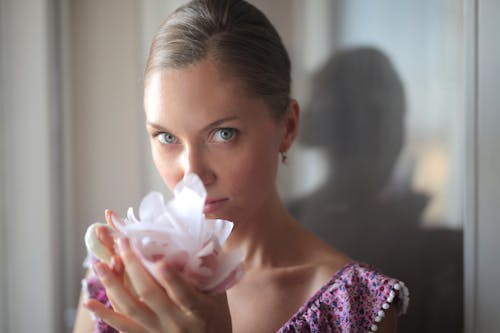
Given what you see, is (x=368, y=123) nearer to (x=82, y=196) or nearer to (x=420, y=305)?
(x=420, y=305)

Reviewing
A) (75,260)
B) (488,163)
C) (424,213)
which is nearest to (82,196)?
(75,260)

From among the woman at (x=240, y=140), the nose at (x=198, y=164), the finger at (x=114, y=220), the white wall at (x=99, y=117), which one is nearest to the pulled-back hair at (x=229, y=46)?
the woman at (x=240, y=140)

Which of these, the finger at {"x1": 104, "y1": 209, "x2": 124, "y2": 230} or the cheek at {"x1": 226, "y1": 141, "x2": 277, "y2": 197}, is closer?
the finger at {"x1": 104, "y1": 209, "x2": 124, "y2": 230}

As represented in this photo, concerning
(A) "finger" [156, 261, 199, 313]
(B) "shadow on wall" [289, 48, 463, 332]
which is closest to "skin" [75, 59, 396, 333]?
(A) "finger" [156, 261, 199, 313]

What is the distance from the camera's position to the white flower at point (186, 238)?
583 millimetres

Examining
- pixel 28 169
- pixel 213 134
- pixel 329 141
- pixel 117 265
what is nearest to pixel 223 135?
pixel 213 134

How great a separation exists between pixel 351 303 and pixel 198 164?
1.05 feet

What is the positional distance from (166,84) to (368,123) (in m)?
0.48

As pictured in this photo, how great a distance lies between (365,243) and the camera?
1088 millimetres

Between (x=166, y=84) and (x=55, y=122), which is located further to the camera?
(x=55, y=122)

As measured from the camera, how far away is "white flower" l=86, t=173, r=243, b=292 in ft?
1.91

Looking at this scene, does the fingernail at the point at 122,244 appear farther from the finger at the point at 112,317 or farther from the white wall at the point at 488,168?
the white wall at the point at 488,168

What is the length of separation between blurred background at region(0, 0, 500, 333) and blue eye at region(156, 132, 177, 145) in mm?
384

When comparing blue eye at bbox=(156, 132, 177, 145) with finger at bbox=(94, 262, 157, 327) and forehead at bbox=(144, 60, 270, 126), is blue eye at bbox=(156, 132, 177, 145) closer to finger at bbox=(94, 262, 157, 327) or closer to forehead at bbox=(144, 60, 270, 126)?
forehead at bbox=(144, 60, 270, 126)
